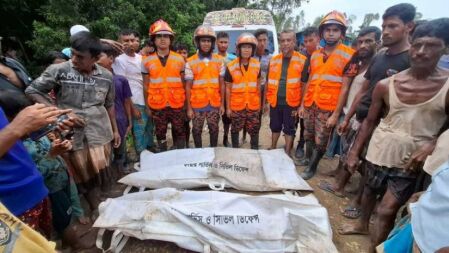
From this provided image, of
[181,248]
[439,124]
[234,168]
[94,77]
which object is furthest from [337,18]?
[181,248]

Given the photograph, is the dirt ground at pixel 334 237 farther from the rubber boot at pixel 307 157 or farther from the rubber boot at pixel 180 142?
the rubber boot at pixel 180 142

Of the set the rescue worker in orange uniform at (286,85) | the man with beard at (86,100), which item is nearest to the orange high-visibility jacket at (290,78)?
the rescue worker in orange uniform at (286,85)

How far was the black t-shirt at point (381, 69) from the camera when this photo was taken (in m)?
2.54

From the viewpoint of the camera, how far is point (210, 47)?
383 centimetres

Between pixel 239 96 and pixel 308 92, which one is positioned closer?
pixel 308 92

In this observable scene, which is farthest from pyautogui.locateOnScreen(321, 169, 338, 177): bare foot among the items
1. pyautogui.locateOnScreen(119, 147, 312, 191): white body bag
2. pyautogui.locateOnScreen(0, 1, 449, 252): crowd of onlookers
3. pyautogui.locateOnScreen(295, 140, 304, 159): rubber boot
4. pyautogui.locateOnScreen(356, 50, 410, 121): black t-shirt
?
pyautogui.locateOnScreen(356, 50, 410, 121): black t-shirt

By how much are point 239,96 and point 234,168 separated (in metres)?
1.27

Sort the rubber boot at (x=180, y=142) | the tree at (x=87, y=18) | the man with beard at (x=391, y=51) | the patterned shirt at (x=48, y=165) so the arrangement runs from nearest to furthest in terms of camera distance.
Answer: the patterned shirt at (x=48, y=165), the man with beard at (x=391, y=51), the rubber boot at (x=180, y=142), the tree at (x=87, y=18)

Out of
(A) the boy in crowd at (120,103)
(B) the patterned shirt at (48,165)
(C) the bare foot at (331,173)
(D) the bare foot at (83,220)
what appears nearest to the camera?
(B) the patterned shirt at (48,165)

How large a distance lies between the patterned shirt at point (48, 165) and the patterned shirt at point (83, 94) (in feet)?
1.31

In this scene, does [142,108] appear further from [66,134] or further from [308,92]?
[308,92]

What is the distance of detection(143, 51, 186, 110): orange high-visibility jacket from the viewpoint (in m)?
3.65

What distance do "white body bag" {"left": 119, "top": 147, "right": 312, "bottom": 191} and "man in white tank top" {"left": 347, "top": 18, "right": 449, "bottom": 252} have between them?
850 mm

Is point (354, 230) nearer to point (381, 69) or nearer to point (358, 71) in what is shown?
point (381, 69)
